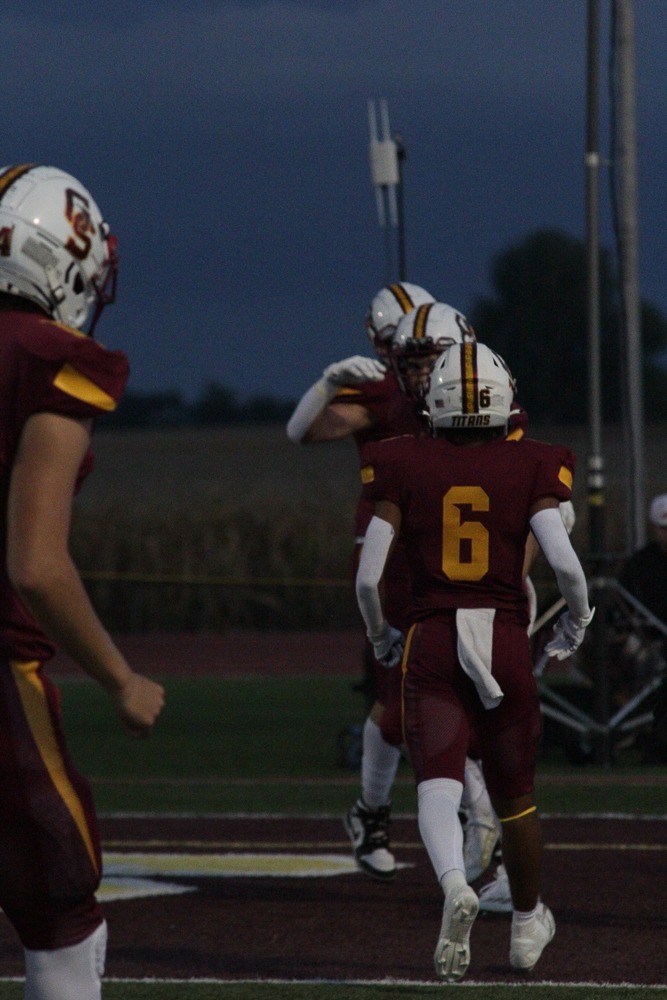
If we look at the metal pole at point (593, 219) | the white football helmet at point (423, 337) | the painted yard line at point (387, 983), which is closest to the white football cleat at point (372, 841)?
the painted yard line at point (387, 983)

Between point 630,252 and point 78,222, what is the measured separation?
415 inches

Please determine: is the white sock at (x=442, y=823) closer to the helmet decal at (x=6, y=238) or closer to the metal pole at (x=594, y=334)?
the helmet decal at (x=6, y=238)

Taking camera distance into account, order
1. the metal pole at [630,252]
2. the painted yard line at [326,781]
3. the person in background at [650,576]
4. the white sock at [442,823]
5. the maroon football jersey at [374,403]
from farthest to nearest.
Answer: the metal pole at [630,252] < the person in background at [650,576] < the painted yard line at [326,781] < the maroon football jersey at [374,403] < the white sock at [442,823]

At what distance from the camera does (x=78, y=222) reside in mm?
3102

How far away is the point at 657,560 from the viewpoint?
10695 mm

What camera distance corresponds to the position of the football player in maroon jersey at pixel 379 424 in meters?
6.11

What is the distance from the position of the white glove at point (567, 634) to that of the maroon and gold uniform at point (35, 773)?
2.14 m

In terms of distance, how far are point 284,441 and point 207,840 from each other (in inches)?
1484

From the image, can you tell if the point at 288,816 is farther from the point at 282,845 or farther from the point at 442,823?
the point at 442,823

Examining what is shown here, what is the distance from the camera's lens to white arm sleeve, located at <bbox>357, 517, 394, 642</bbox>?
15.8 feet

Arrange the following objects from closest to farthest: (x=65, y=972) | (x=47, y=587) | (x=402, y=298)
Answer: (x=47, y=587)
(x=65, y=972)
(x=402, y=298)

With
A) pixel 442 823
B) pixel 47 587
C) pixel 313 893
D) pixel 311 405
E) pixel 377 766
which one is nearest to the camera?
pixel 47 587

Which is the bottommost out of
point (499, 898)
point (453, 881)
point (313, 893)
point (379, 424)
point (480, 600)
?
point (313, 893)

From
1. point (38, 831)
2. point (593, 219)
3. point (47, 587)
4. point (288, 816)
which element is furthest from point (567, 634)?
point (593, 219)
